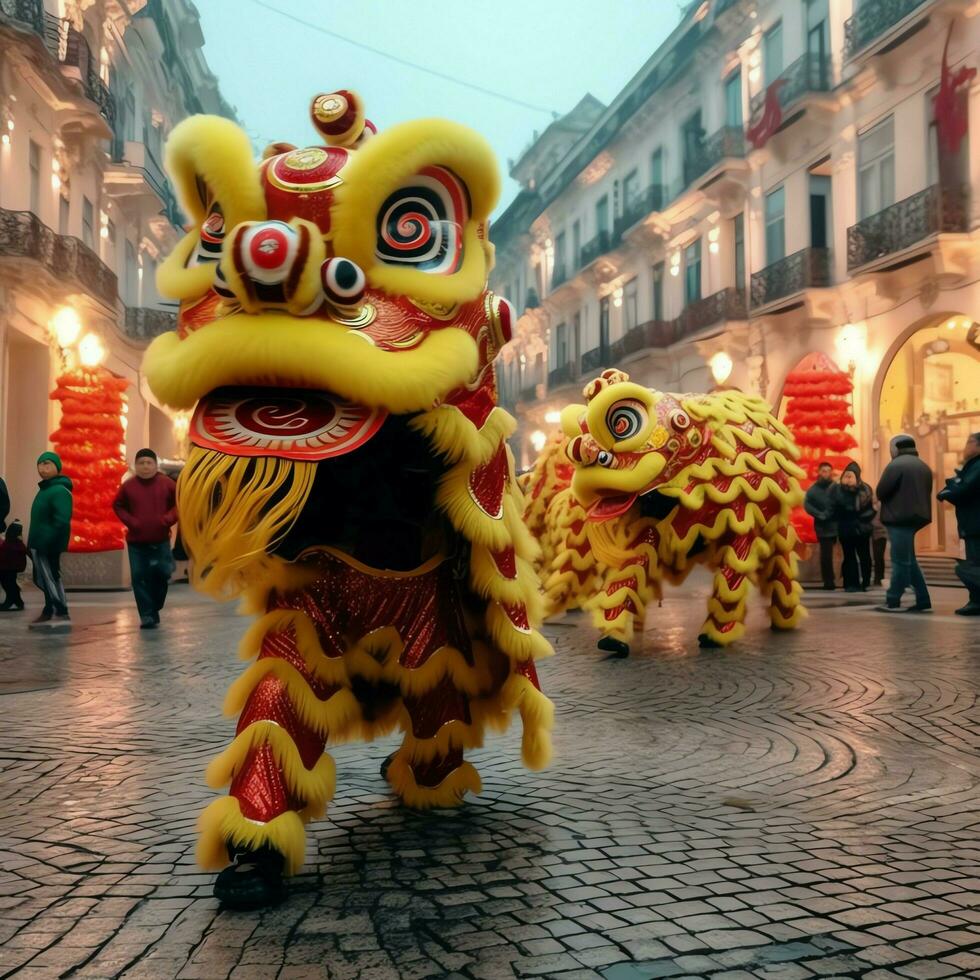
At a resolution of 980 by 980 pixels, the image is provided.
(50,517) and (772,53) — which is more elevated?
(772,53)

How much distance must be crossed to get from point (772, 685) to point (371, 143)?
4.32 meters

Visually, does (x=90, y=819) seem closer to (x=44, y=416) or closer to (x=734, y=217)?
(x=44, y=416)

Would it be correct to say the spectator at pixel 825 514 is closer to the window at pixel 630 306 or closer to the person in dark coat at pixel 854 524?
the person in dark coat at pixel 854 524

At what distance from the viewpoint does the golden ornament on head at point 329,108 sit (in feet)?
10.1

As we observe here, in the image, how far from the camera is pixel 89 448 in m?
14.6

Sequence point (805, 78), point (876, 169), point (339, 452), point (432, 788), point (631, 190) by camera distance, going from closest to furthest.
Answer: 1. point (339, 452)
2. point (432, 788)
3. point (876, 169)
4. point (805, 78)
5. point (631, 190)

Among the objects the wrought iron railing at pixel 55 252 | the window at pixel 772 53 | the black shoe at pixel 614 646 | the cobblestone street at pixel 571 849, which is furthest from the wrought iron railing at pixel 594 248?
the cobblestone street at pixel 571 849

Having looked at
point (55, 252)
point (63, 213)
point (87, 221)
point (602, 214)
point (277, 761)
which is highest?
point (602, 214)

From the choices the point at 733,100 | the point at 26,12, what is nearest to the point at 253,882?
the point at 26,12

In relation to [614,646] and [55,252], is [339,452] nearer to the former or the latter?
[614,646]

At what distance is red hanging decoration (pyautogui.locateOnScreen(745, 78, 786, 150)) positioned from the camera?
21141 mm

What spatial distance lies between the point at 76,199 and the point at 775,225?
1466cm

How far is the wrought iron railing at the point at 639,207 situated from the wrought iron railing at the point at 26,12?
16.0 meters

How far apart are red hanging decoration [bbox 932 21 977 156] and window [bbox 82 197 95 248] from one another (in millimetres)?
16791
